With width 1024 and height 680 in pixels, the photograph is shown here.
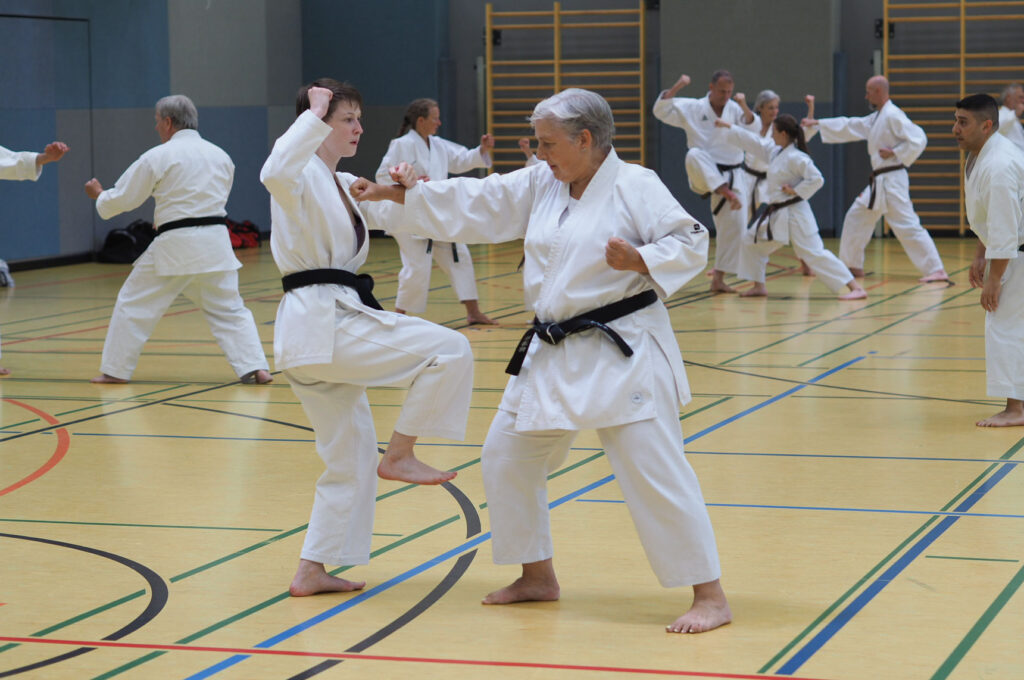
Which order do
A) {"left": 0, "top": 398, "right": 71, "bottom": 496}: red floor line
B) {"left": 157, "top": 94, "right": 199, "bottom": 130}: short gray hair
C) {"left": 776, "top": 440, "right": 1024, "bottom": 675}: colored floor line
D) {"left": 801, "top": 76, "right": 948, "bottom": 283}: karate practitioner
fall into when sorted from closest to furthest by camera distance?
1. {"left": 776, "top": 440, "right": 1024, "bottom": 675}: colored floor line
2. {"left": 0, "top": 398, "right": 71, "bottom": 496}: red floor line
3. {"left": 157, "top": 94, "right": 199, "bottom": 130}: short gray hair
4. {"left": 801, "top": 76, "right": 948, "bottom": 283}: karate practitioner

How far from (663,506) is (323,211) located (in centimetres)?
134

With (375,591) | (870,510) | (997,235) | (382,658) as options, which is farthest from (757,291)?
(382,658)

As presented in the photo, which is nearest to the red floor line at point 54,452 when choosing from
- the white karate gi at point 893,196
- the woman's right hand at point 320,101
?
the woman's right hand at point 320,101

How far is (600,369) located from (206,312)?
5020 mm

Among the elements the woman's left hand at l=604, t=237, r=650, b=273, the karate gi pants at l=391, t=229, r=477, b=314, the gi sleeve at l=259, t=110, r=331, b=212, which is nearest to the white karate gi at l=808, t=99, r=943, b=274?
the karate gi pants at l=391, t=229, r=477, b=314

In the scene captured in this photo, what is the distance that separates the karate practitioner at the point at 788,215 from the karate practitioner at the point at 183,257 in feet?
17.3

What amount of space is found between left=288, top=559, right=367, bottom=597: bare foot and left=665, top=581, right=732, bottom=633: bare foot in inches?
41.0

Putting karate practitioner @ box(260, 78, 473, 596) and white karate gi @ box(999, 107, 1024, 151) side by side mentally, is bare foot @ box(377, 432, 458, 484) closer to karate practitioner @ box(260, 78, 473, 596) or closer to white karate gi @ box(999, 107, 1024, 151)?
karate practitioner @ box(260, 78, 473, 596)

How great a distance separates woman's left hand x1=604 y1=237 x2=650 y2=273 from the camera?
3707 millimetres

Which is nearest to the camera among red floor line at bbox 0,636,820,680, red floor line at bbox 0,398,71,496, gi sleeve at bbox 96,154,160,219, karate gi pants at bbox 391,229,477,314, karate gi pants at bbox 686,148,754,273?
red floor line at bbox 0,636,820,680

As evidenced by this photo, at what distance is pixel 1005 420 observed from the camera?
675 cm

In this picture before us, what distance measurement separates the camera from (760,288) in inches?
491

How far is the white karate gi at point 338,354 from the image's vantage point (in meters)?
4.14

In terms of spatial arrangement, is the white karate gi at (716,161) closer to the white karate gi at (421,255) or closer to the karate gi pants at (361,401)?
the white karate gi at (421,255)
